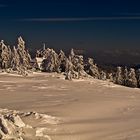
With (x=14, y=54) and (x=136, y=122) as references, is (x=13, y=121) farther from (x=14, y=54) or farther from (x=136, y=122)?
(x=14, y=54)

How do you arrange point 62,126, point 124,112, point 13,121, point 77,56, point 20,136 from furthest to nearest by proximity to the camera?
point 77,56, point 124,112, point 62,126, point 13,121, point 20,136

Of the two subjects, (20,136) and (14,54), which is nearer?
(20,136)

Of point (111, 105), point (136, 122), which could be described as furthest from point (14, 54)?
point (136, 122)

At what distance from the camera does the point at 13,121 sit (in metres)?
12.3

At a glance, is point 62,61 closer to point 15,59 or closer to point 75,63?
point 75,63

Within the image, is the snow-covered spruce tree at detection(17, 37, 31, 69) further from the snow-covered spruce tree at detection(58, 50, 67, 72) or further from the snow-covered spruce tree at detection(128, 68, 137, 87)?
the snow-covered spruce tree at detection(128, 68, 137, 87)

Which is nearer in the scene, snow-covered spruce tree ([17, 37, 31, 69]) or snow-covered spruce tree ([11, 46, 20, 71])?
snow-covered spruce tree ([11, 46, 20, 71])

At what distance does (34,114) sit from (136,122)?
4595mm

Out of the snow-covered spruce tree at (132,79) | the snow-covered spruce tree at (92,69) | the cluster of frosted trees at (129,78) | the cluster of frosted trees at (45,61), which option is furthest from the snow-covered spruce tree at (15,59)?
the snow-covered spruce tree at (132,79)

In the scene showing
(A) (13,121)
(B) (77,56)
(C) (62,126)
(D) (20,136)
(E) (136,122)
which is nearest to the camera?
(D) (20,136)

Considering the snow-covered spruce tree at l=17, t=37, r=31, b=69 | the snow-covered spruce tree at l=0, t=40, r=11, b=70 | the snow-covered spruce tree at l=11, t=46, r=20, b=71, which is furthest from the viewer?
the snow-covered spruce tree at l=0, t=40, r=11, b=70

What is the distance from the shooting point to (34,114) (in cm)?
1530

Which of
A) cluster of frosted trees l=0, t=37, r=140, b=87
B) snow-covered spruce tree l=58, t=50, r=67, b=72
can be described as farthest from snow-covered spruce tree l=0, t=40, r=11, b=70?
snow-covered spruce tree l=58, t=50, r=67, b=72

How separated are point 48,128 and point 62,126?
0.90 metres
